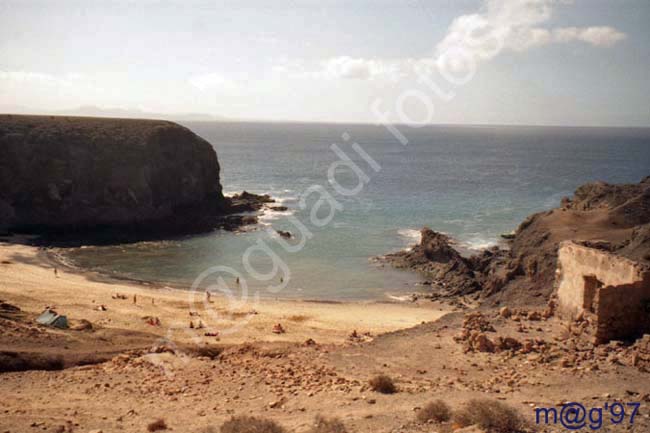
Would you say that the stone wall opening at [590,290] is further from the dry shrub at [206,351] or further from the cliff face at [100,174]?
the cliff face at [100,174]

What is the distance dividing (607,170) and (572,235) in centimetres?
7789

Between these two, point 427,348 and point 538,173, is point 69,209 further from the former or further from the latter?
point 538,173

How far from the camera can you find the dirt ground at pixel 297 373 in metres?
11.9

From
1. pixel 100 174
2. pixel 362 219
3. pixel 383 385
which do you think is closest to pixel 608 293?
pixel 383 385

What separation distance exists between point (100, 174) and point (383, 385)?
139 feet

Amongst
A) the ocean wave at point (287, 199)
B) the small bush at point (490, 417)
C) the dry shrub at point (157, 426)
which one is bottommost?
the dry shrub at point (157, 426)

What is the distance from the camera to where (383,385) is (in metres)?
13.2

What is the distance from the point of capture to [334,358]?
16.7 m

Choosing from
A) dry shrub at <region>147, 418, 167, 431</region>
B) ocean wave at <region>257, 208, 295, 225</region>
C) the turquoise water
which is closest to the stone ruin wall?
dry shrub at <region>147, 418, 167, 431</region>

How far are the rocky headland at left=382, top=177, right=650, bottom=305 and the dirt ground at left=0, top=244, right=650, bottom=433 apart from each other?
220 inches

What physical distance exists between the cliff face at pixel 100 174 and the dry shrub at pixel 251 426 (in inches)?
1527

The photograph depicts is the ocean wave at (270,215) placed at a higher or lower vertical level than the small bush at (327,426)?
lower

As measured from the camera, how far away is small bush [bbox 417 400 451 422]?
35.6ft

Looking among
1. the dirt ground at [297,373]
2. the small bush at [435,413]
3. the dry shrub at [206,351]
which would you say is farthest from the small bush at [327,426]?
the dry shrub at [206,351]
